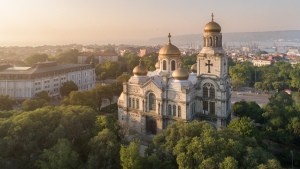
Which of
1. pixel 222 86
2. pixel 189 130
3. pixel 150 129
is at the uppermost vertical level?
pixel 222 86

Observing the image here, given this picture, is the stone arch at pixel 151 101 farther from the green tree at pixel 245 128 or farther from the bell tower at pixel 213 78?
the green tree at pixel 245 128

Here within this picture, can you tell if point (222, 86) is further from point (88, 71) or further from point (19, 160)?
point (88, 71)

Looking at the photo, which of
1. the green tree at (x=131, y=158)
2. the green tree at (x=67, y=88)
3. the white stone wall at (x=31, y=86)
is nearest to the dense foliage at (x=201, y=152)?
the green tree at (x=131, y=158)

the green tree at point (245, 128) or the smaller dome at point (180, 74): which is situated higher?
the smaller dome at point (180, 74)

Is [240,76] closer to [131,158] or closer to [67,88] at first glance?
[67,88]

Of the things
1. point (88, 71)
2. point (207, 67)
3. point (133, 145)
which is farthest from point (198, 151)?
point (88, 71)

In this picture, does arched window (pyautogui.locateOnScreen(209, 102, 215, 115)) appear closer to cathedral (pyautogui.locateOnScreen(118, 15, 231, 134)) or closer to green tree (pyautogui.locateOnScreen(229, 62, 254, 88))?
cathedral (pyautogui.locateOnScreen(118, 15, 231, 134))
